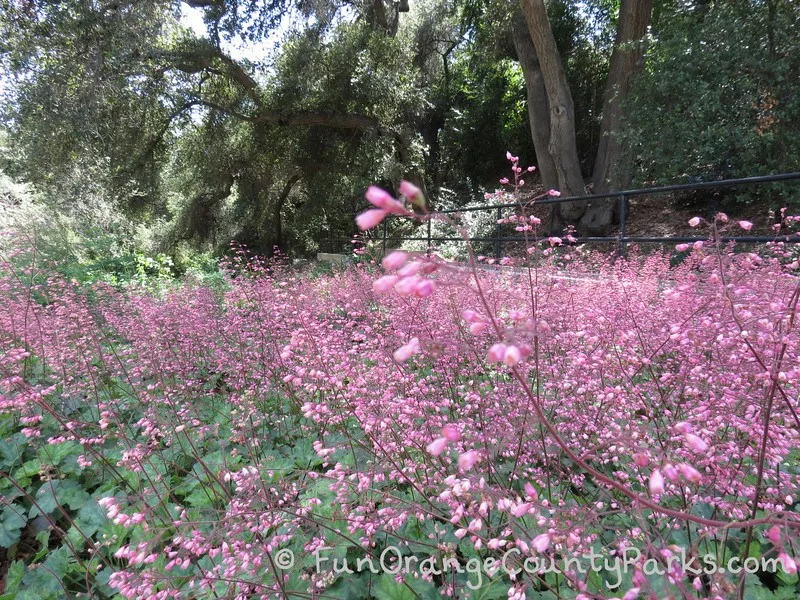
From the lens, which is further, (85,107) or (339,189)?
(339,189)

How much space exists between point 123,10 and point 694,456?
35.4 ft

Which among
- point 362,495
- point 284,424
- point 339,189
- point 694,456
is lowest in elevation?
point 284,424

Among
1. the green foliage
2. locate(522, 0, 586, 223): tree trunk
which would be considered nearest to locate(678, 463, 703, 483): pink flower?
the green foliage

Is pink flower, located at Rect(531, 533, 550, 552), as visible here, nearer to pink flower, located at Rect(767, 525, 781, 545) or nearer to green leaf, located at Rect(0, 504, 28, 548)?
pink flower, located at Rect(767, 525, 781, 545)

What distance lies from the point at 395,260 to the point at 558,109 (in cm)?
997

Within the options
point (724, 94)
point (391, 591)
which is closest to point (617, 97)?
point (724, 94)

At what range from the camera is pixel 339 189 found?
A: 1291cm

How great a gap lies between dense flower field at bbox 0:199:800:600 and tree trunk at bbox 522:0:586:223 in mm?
7449

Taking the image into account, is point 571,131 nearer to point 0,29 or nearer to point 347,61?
point 347,61

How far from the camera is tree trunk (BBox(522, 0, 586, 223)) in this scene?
8.51 meters

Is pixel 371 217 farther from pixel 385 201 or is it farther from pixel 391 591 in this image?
pixel 391 591

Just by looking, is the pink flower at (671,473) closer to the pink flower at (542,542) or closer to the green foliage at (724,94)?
the pink flower at (542,542)

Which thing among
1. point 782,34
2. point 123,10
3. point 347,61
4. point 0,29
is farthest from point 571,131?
point 0,29

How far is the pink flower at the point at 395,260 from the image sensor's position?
2.27ft
